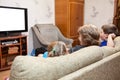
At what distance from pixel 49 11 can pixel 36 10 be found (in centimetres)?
50

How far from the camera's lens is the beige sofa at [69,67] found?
0.88 m

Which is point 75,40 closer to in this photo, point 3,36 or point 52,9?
point 52,9

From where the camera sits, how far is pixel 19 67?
2.90 feet

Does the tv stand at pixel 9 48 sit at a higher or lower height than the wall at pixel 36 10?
lower

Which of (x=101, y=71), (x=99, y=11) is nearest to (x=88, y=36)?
(x=101, y=71)

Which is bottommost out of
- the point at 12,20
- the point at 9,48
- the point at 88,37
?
the point at 9,48

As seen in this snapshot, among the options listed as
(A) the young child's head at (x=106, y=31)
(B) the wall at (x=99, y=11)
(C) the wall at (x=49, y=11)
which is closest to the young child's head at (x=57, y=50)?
(A) the young child's head at (x=106, y=31)

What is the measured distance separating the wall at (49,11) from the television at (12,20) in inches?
10.3

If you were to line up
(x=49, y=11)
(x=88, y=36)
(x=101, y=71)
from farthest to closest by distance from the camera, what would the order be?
1. (x=49, y=11)
2. (x=88, y=36)
3. (x=101, y=71)

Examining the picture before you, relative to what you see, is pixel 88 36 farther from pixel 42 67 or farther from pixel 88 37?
pixel 42 67

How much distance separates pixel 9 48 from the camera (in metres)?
3.61

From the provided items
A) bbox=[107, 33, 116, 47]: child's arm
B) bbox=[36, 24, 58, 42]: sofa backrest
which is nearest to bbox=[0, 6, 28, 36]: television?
bbox=[36, 24, 58, 42]: sofa backrest

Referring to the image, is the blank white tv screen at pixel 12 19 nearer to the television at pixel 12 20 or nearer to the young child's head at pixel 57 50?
the television at pixel 12 20

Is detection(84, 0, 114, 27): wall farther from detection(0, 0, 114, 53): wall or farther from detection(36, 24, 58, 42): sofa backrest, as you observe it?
detection(36, 24, 58, 42): sofa backrest
